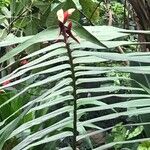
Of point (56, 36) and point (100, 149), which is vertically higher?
point (56, 36)

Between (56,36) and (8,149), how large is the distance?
1068mm

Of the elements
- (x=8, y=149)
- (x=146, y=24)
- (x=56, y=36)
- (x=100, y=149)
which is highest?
(x=56, y=36)

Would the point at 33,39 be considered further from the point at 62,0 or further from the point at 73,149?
the point at 62,0

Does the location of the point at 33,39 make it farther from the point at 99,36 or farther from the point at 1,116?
the point at 1,116

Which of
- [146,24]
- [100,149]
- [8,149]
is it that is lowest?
[8,149]

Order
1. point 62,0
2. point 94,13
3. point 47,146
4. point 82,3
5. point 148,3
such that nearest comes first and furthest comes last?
1. point 148,3
2. point 47,146
3. point 62,0
4. point 82,3
5. point 94,13

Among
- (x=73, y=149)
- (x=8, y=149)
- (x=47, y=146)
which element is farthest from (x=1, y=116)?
(x=73, y=149)

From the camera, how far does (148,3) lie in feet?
3.79

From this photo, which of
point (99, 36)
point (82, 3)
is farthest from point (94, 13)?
point (99, 36)

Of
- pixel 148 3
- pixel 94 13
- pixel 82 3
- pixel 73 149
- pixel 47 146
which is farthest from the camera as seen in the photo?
pixel 94 13

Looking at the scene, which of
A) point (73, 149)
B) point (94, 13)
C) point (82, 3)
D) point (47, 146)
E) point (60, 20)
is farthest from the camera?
point (94, 13)

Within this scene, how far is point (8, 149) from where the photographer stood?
4.91ft

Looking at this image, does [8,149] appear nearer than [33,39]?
No

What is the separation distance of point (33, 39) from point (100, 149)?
0.89ft
